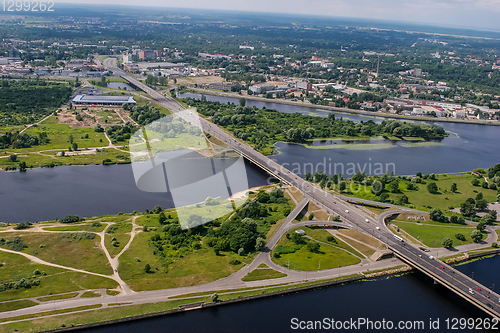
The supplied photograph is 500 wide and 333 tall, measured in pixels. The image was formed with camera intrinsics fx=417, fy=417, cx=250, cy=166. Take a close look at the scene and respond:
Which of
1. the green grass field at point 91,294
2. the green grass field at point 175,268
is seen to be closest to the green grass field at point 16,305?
the green grass field at point 91,294

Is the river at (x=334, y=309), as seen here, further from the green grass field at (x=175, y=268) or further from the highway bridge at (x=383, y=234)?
the green grass field at (x=175, y=268)

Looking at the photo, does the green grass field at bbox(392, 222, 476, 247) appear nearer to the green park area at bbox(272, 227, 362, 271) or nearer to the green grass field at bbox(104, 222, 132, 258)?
the green park area at bbox(272, 227, 362, 271)

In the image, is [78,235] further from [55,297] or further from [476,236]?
[476,236]

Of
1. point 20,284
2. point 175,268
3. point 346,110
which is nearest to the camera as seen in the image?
point 20,284

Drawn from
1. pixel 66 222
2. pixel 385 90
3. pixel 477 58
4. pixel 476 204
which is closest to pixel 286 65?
pixel 385 90

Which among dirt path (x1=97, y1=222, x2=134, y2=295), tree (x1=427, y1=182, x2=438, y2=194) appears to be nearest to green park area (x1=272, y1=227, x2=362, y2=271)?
dirt path (x1=97, y1=222, x2=134, y2=295)

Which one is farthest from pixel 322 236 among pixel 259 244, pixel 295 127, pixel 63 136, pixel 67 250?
pixel 63 136
